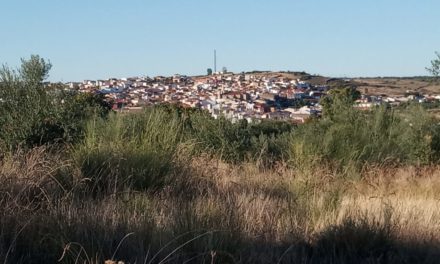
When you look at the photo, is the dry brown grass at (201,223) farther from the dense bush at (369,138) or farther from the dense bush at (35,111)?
the dense bush at (369,138)

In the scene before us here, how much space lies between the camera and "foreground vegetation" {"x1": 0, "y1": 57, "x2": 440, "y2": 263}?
6070 millimetres

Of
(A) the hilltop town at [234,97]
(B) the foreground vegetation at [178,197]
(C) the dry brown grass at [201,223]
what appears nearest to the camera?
(C) the dry brown grass at [201,223]

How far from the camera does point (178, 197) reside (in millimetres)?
8305

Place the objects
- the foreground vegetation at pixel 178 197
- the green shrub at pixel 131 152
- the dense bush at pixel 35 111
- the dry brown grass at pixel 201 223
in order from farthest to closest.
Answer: the dense bush at pixel 35 111 < the green shrub at pixel 131 152 < the foreground vegetation at pixel 178 197 < the dry brown grass at pixel 201 223

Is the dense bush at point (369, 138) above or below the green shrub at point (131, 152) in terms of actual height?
below

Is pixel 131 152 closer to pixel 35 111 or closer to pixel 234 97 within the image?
pixel 35 111

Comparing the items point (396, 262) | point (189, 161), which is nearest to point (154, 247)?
point (396, 262)

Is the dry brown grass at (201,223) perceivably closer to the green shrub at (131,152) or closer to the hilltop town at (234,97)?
the green shrub at (131,152)

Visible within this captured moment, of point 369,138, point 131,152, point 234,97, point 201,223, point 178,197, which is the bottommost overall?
point 234,97

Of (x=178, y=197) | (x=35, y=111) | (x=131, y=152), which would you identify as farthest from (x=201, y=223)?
(x=35, y=111)

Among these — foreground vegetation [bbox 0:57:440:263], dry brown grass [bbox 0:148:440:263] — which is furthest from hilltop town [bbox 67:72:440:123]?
dry brown grass [bbox 0:148:440:263]

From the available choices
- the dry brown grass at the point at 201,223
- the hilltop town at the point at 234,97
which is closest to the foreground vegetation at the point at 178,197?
the dry brown grass at the point at 201,223

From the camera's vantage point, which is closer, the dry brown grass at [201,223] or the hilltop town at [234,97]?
the dry brown grass at [201,223]

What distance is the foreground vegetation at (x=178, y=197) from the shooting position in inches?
239
